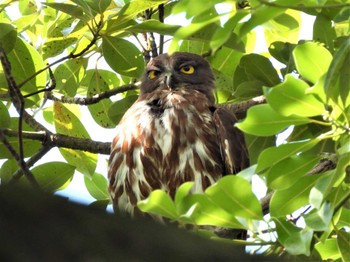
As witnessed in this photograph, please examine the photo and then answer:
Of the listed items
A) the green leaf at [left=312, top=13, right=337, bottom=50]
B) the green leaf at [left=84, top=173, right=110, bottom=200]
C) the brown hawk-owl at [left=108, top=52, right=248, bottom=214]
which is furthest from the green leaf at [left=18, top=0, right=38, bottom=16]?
the green leaf at [left=312, top=13, right=337, bottom=50]

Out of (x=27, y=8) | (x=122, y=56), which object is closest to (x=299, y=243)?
(x=122, y=56)

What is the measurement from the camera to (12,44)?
365cm

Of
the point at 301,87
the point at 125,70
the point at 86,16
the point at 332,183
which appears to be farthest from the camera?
the point at 125,70

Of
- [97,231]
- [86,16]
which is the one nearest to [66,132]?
[86,16]

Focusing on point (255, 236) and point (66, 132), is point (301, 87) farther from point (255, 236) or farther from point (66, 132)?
point (66, 132)

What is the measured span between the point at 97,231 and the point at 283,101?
1.41 metres

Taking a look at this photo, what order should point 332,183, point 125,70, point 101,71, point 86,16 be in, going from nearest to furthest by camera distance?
point 332,183, point 86,16, point 125,70, point 101,71

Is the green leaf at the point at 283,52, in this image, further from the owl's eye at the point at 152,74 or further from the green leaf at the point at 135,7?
the owl's eye at the point at 152,74

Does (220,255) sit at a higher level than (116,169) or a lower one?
higher

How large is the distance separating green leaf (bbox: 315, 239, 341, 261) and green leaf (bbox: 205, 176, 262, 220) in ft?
2.78

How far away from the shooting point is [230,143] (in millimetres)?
4273

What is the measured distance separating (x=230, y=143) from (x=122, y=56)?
0.89 m

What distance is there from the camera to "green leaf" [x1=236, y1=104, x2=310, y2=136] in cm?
205

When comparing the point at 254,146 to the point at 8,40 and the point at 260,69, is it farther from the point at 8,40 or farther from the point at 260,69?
the point at 8,40
